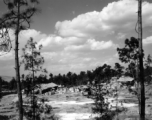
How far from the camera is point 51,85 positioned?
193 feet

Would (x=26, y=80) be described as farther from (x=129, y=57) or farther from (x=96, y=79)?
(x=129, y=57)

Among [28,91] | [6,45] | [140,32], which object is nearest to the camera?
[6,45]

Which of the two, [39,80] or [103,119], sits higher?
[39,80]

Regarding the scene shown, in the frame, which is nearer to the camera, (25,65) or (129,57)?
(25,65)

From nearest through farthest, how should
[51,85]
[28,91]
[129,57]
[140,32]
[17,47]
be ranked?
1. [140,32]
2. [17,47]
3. [28,91]
4. [129,57]
5. [51,85]

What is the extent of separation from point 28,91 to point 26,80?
1.04m

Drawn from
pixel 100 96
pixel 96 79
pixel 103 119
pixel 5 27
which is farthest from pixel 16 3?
pixel 103 119

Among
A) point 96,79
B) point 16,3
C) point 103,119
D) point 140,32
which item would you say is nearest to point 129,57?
point 96,79

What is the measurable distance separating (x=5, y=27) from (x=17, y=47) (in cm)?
740

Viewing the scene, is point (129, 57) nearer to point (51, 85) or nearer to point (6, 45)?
point (6, 45)

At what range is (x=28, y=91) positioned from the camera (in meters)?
12.1

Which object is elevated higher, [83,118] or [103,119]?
[103,119]

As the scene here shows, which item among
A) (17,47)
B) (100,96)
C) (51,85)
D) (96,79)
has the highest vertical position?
(17,47)

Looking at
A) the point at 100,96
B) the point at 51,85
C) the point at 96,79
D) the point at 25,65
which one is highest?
the point at 25,65
